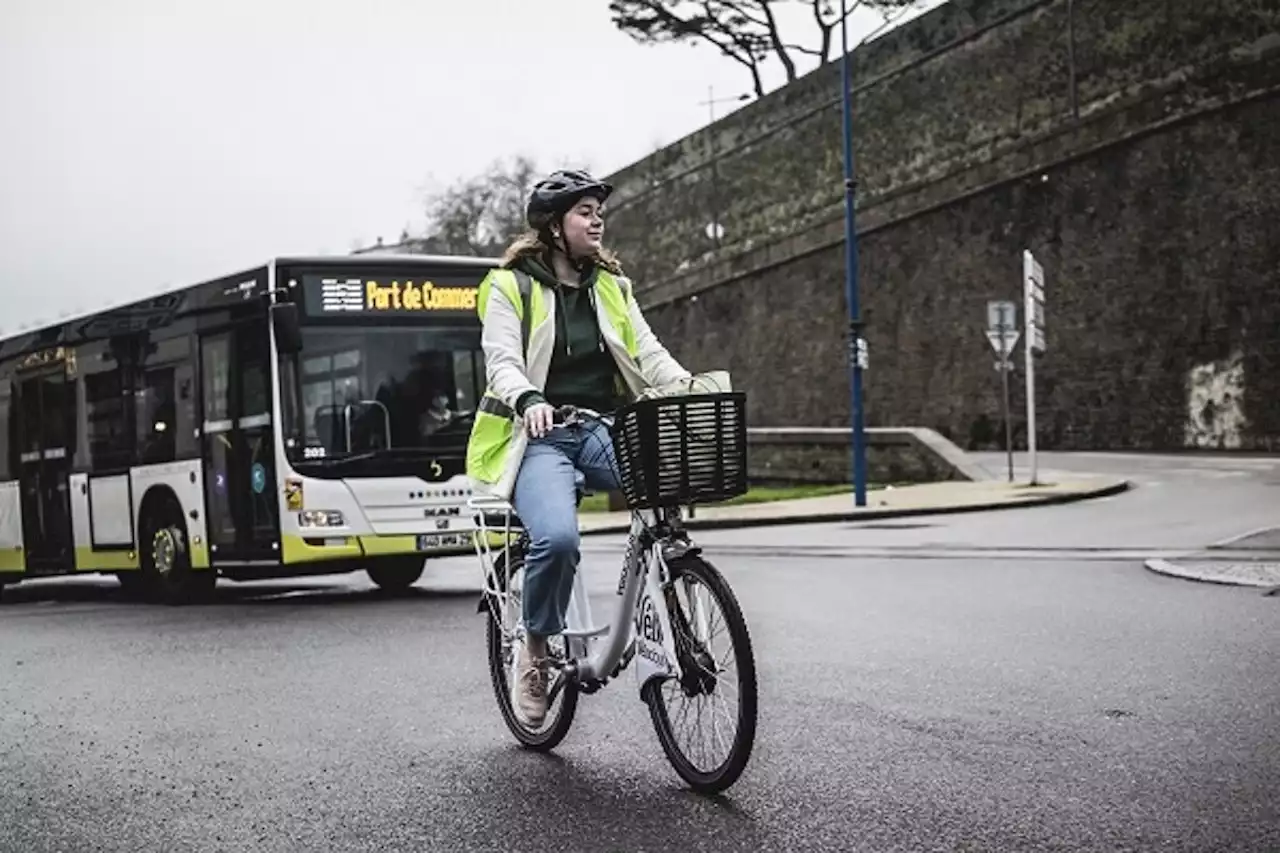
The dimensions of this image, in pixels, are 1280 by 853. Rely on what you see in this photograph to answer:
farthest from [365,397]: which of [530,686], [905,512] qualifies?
[905,512]

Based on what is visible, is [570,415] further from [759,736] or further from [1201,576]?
[1201,576]

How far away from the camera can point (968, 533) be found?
17578 mm

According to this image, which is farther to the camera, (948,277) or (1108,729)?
(948,277)

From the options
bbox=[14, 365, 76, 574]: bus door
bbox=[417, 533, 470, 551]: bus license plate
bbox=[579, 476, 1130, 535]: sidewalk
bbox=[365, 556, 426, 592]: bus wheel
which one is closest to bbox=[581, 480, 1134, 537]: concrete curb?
bbox=[579, 476, 1130, 535]: sidewalk

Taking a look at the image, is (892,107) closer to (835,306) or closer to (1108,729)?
(835,306)

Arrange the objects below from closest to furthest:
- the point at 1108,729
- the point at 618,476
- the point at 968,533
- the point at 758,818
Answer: the point at 758,818, the point at 618,476, the point at 1108,729, the point at 968,533

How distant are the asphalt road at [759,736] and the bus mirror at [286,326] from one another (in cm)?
208

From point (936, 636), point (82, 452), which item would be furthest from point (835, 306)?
point (936, 636)

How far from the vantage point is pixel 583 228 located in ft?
18.6

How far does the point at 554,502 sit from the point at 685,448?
0.71 metres

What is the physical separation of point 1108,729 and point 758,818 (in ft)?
5.54

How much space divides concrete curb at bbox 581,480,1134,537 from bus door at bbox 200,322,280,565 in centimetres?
840

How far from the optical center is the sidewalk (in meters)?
21.5

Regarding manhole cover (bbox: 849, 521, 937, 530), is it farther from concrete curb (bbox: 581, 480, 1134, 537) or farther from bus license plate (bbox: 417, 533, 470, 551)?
bus license plate (bbox: 417, 533, 470, 551)
